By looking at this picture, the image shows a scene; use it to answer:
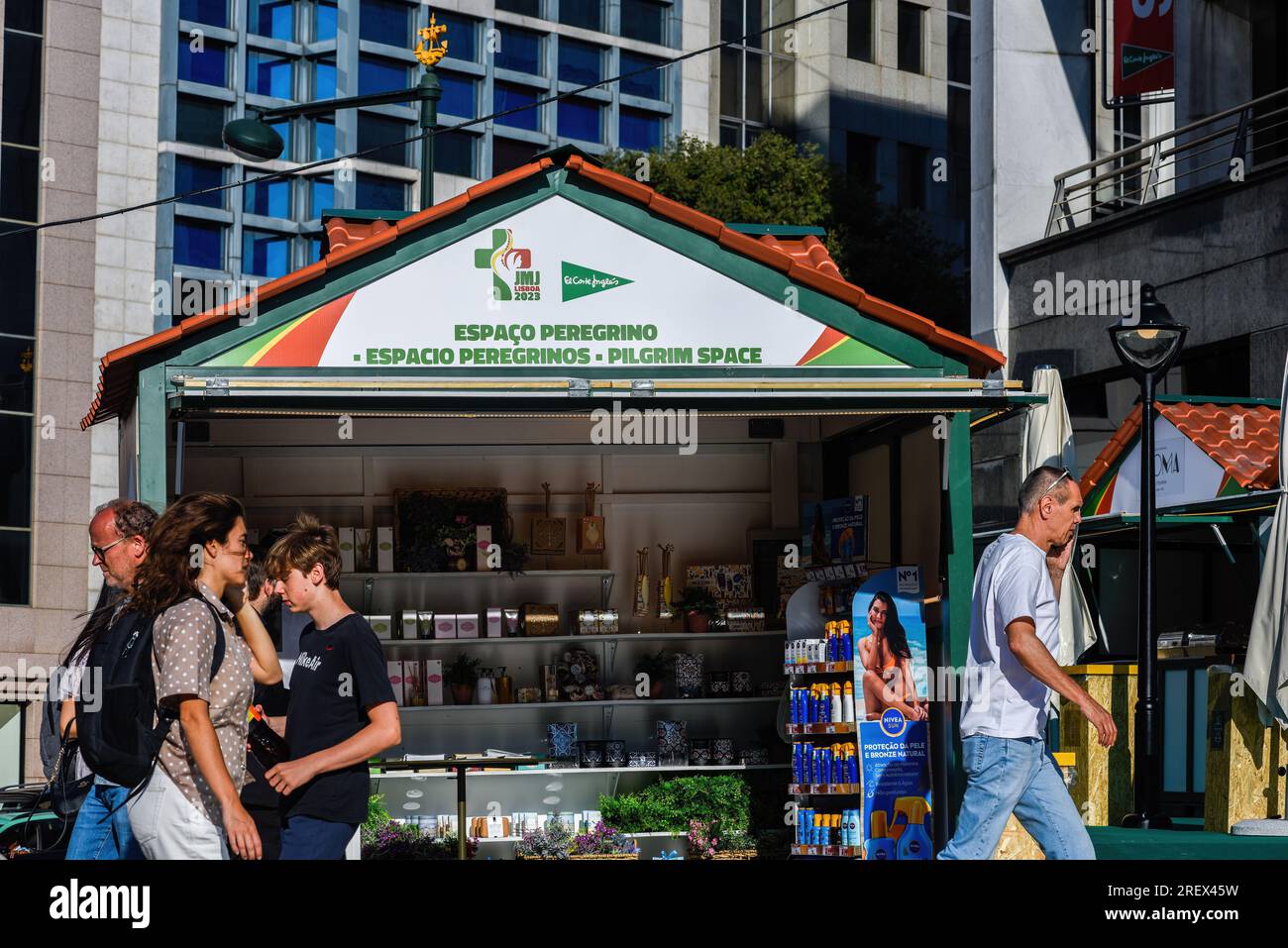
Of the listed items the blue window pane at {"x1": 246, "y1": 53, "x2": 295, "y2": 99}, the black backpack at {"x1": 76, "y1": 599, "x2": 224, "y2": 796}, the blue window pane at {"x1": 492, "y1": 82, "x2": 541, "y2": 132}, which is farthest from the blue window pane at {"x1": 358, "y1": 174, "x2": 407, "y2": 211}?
the black backpack at {"x1": 76, "y1": 599, "x2": 224, "y2": 796}

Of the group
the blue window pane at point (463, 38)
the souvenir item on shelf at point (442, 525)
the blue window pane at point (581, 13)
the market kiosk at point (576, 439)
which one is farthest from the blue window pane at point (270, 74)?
the souvenir item on shelf at point (442, 525)

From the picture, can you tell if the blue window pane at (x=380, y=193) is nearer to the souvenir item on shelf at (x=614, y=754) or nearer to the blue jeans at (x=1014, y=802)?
the souvenir item on shelf at (x=614, y=754)

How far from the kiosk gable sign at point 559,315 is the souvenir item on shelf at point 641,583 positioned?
304 cm

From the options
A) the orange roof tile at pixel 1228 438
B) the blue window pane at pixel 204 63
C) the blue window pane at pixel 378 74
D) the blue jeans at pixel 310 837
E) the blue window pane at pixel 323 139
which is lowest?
the blue jeans at pixel 310 837

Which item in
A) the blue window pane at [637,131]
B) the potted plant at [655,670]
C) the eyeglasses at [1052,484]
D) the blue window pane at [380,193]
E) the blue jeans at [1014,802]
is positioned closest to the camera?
the blue jeans at [1014,802]

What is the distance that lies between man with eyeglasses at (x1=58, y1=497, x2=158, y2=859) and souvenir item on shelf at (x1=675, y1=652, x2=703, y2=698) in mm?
6189

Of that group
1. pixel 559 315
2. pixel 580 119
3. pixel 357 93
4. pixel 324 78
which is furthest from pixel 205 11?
pixel 559 315

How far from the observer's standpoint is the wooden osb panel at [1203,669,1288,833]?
37.7 feet

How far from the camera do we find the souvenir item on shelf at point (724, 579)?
13.8m

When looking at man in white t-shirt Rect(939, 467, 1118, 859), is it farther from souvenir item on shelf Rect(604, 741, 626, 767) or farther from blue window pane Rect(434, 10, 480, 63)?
blue window pane Rect(434, 10, 480, 63)

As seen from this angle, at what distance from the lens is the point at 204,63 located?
Result: 41812 mm

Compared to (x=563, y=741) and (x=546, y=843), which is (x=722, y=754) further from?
(x=546, y=843)

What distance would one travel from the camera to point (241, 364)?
1056 centimetres

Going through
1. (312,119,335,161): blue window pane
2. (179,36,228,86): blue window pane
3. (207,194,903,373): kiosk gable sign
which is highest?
(179,36,228,86): blue window pane
